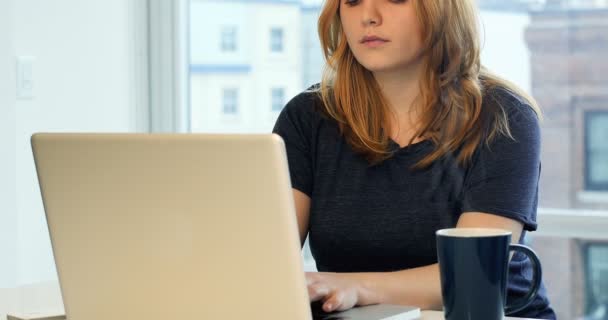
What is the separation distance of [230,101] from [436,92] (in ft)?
5.19

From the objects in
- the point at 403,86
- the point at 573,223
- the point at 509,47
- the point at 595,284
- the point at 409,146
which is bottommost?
the point at 595,284

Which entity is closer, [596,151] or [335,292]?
[335,292]

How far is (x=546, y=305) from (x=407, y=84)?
0.45 metres

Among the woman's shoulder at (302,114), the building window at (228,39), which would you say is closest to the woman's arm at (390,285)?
the woman's shoulder at (302,114)

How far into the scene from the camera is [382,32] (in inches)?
62.4

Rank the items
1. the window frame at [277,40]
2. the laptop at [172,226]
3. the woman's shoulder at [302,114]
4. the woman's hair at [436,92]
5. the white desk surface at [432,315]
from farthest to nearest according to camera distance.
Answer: the window frame at [277,40]
the woman's shoulder at [302,114]
the woman's hair at [436,92]
the white desk surface at [432,315]
the laptop at [172,226]

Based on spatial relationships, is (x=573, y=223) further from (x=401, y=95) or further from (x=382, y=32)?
(x=382, y=32)

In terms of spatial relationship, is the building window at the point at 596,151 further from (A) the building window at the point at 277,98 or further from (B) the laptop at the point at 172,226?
(B) the laptop at the point at 172,226

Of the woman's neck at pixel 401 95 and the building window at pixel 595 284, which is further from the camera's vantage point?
the building window at pixel 595 284

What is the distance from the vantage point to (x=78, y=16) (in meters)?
2.76

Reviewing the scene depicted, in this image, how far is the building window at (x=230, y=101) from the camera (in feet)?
10.4

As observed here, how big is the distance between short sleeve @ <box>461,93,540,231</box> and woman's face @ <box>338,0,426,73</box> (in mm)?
205

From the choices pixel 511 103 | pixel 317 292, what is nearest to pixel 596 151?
pixel 511 103

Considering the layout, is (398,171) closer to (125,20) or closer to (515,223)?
(515,223)
